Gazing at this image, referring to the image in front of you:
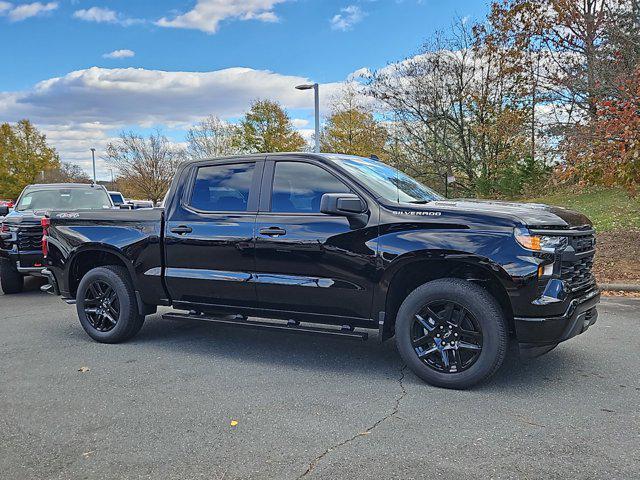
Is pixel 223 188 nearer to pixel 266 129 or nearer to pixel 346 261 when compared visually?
A: pixel 346 261

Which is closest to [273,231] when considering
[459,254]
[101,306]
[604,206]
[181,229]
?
[181,229]

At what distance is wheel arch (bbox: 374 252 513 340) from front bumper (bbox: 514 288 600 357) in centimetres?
21

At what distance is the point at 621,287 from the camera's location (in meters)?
8.34

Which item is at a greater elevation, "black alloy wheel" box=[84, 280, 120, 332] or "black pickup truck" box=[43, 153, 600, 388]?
"black pickup truck" box=[43, 153, 600, 388]

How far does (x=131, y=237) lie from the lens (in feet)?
18.5

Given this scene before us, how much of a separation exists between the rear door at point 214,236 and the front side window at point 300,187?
0.21 metres

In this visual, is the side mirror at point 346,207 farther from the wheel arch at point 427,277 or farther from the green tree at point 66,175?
the green tree at point 66,175

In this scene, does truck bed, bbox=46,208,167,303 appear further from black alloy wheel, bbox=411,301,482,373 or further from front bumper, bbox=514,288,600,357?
front bumper, bbox=514,288,600,357

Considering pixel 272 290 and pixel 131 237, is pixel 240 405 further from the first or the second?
pixel 131 237

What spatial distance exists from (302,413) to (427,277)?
1.57 meters

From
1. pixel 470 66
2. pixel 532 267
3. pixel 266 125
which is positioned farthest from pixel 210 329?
pixel 266 125

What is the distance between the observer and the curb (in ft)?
27.1

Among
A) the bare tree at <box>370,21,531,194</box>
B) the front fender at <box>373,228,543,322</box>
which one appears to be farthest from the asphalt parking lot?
the bare tree at <box>370,21,531,194</box>

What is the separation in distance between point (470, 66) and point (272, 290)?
2156 cm
